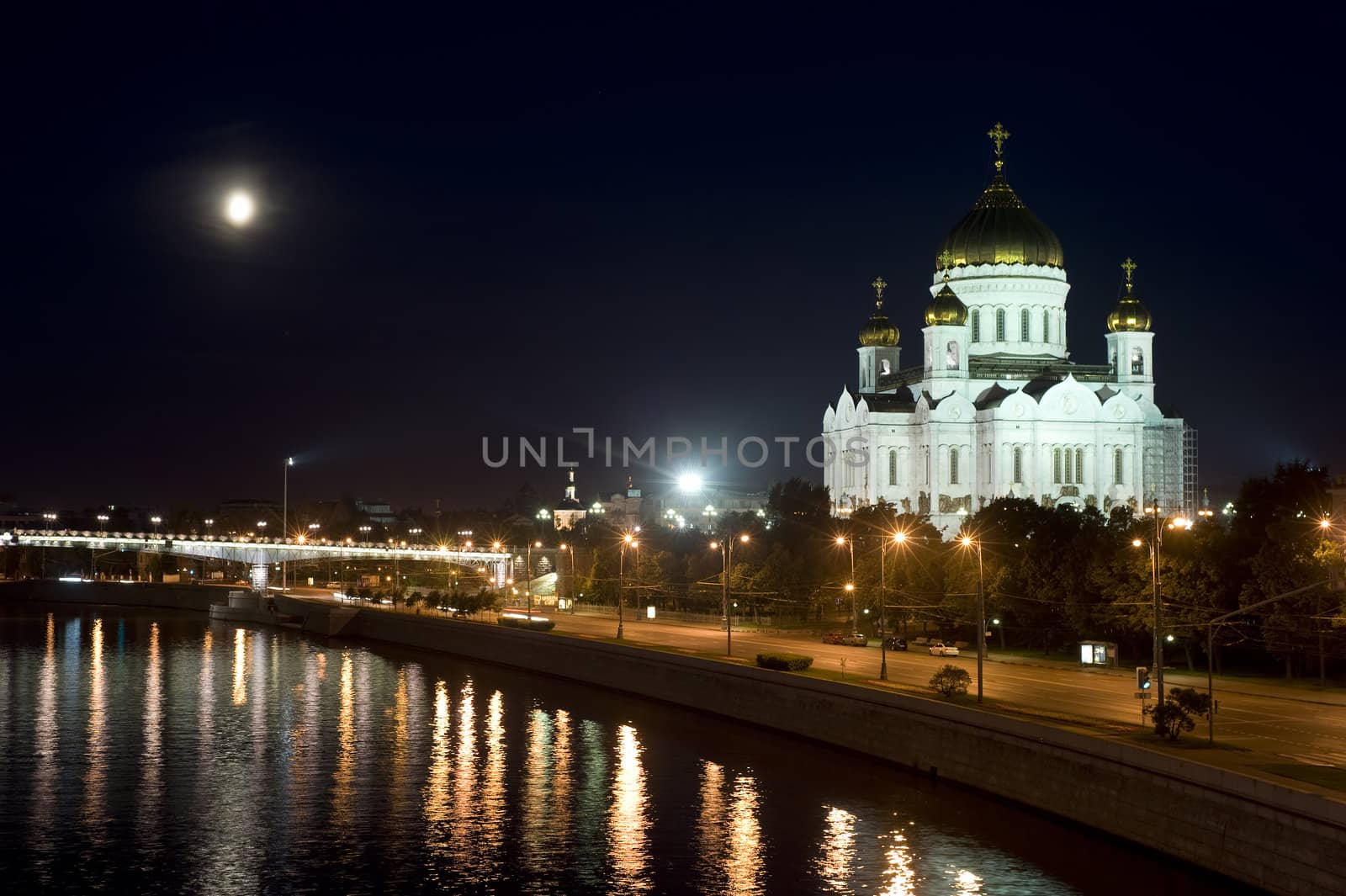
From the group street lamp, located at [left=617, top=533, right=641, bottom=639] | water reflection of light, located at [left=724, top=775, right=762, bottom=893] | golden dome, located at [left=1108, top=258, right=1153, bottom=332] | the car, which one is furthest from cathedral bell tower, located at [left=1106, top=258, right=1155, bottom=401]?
water reflection of light, located at [left=724, top=775, right=762, bottom=893]

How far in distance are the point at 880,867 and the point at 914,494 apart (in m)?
74.0

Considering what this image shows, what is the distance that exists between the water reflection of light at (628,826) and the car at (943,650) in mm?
15373

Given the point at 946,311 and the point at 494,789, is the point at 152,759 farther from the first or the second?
the point at 946,311

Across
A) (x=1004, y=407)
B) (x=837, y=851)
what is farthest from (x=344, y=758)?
(x=1004, y=407)

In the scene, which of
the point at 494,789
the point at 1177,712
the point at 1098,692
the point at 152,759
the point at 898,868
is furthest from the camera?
the point at 1098,692

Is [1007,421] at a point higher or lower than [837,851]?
higher

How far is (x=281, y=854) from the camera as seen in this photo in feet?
103

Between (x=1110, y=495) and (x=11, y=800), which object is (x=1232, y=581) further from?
(x=1110, y=495)

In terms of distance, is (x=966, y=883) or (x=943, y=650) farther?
(x=943, y=650)

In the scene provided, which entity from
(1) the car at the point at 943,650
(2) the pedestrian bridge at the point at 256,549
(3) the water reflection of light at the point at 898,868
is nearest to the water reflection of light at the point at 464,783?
(3) the water reflection of light at the point at 898,868

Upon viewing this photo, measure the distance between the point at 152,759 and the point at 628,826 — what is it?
1516 cm

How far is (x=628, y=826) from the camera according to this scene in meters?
33.7

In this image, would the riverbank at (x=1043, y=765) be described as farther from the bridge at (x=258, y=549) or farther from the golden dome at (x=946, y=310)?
the bridge at (x=258, y=549)

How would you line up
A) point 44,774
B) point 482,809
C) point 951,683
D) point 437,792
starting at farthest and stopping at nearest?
point 951,683, point 44,774, point 437,792, point 482,809
